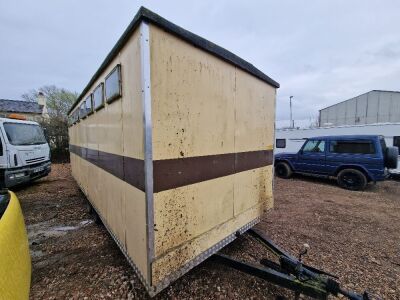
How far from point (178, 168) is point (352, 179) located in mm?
7647

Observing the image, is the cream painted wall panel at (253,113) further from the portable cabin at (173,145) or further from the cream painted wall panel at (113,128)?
the cream painted wall panel at (113,128)

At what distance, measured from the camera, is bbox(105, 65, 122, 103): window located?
6.82 ft

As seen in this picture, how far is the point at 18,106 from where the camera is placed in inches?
1053

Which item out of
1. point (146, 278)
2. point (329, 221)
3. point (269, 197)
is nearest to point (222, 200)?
point (146, 278)

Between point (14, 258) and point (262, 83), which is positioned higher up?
point (262, 83)

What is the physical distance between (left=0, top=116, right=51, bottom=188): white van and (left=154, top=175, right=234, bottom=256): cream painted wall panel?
6.28 metres

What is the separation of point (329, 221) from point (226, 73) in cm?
389

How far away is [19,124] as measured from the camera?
22.1ft

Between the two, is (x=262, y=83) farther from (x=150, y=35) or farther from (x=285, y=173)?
(x=285, y=173)

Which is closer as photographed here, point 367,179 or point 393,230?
point 393,230

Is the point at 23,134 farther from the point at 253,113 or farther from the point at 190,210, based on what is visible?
the point at 253,113

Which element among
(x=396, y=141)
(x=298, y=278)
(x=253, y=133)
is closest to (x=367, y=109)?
(x=396, y=141)

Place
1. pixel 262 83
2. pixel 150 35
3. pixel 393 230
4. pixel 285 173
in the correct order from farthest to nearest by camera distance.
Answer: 1. pixel 285 173
2. pixel 393 230
3. pixel 262 83
4. pixel 150 35

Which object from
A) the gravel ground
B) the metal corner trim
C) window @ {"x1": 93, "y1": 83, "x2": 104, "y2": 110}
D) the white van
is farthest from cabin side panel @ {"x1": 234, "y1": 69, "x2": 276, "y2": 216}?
the white van
